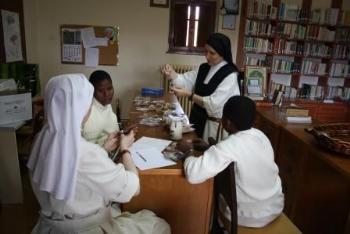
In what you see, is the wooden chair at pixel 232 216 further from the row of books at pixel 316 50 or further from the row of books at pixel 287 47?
the row of books at pixel 316 50

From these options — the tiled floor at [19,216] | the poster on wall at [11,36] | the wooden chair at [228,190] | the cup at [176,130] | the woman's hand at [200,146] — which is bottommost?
the tiled floor at [19,216]

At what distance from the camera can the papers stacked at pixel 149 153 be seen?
1.45 metres

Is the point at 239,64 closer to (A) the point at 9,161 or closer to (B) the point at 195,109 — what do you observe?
(B) the point at 195,109

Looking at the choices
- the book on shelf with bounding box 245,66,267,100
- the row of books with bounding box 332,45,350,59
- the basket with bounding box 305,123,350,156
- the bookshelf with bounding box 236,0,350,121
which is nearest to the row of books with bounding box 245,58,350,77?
the bookshelf with bounding box 236,0,350,121

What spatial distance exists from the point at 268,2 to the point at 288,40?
65 cm

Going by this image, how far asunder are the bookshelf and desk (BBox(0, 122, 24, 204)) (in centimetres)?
314

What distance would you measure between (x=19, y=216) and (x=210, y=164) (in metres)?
1.80

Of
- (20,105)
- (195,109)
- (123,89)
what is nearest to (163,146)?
(195,109)

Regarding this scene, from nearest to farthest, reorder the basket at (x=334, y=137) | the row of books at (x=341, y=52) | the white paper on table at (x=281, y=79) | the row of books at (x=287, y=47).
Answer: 1. the basket at (x=334, y=137)
2. the row of books at (x=287, y=47)
3. the row of books at (x=341, y=52)
4. the white paper on table at (x=281, y=79)

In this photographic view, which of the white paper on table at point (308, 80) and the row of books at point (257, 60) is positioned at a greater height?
the row of books at point (257, 60)

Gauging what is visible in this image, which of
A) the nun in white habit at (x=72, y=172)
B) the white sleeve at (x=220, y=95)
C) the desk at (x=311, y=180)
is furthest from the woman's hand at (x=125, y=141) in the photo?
the desk at (x=311, y=180)

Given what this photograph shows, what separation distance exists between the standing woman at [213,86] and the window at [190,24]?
1.96 meters

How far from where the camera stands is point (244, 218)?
1480 millimetres

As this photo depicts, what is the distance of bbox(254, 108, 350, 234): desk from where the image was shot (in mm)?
1780
